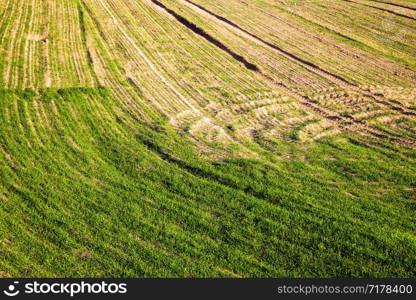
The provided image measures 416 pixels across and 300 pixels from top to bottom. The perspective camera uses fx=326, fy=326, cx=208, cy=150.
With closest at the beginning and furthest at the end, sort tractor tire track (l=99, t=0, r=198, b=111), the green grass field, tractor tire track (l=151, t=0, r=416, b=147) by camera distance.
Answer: the green grass field
tractor tire track (l=151, t=0, r=416, b=147)
tractor tire track (l=99, t=0, r=198, b=111)

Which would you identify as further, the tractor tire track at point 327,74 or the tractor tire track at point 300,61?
the tractor tire track at point 300,61

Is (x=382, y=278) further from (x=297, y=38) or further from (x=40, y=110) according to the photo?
(x=297, y=38)

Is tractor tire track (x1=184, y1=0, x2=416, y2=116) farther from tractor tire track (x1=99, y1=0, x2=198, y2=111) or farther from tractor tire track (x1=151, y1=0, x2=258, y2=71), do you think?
tractor tire track (x1=99, y1=0, x2=198, y2=111)

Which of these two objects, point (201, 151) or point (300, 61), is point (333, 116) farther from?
point (201, 151)

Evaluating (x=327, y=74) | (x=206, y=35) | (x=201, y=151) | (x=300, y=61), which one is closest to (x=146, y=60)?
(x=206, y=35)

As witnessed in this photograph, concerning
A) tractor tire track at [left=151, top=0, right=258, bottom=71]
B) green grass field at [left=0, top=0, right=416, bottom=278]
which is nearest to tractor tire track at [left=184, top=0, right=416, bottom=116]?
green grass field at [left=0, top=0, right=416, bottom=278]

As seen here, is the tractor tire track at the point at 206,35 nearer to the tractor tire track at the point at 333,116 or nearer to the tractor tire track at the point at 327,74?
the tractor tire track at the point at 333,116

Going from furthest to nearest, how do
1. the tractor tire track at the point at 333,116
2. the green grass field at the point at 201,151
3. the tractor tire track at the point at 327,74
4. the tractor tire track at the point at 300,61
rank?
1. the tractor tire track at the point at 300,61
2. the tractor tire track at the point at 327,74
3. the tractor tire track at the point at 333,116
4. the green grass field at the point at 201,151

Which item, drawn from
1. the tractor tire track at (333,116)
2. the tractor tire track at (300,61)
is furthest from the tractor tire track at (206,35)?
the tractor tire track at (300,61)

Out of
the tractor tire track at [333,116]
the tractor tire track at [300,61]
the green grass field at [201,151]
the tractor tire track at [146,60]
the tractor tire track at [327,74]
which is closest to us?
the green grass field at [201,151]

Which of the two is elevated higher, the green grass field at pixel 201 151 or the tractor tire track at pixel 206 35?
the tractor tire track at pixel 206 35
